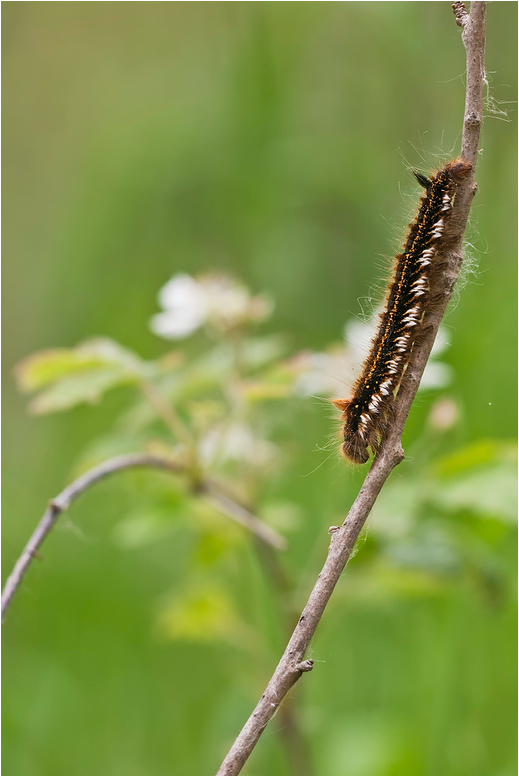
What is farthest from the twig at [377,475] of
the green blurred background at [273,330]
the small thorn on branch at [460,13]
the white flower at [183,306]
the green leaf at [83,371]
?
the white flower at [183,306]

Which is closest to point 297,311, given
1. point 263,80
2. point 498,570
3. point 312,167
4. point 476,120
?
point 312,167

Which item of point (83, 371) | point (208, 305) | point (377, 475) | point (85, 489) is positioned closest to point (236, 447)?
point (208, 305)

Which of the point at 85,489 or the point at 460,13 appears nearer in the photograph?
the point at 460,13

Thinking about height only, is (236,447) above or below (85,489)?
above

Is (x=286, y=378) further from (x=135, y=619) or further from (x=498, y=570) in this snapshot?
(x=135, y=619)

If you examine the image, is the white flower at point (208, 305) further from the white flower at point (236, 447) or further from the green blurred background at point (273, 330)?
the green blurred background at point (273, 330)

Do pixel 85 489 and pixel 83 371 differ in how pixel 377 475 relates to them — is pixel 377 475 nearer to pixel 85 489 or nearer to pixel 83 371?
pixel 85 489

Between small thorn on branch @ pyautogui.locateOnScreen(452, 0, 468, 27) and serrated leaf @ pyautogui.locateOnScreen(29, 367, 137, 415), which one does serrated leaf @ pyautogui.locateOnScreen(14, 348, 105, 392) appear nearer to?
serrated leaf @ pyautogui.locateOnScreen(29, 367, 137, 415)
